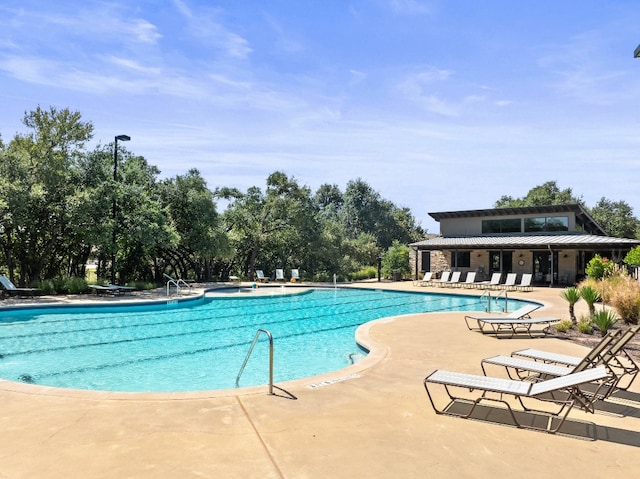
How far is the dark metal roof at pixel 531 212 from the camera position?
87.6ft

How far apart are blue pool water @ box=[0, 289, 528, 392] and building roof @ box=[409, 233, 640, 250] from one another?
28.6 feet

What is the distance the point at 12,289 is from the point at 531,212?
1057 inches

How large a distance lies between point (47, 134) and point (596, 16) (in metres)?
20.3

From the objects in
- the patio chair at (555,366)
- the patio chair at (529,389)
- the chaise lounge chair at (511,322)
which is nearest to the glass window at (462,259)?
the chaise lounge chair at (511,322)

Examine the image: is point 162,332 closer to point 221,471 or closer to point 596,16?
point 221,471

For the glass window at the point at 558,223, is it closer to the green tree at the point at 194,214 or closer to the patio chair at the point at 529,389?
the green tree at the point at 194,214

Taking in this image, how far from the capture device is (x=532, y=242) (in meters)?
25.0

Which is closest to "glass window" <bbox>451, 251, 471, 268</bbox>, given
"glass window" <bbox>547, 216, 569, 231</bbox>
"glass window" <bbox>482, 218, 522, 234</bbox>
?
"glass window" <bbox>482, 218, 522, 234</bbox>

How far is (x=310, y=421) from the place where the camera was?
4609 mm

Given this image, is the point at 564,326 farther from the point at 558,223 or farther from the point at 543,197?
the point at 543,197

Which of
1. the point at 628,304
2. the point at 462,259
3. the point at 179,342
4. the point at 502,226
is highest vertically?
the point at 502,226

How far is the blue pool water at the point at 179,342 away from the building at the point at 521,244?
9413mm

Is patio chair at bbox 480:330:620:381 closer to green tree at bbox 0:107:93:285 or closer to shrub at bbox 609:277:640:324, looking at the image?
shrub at bbox 609:277:640:324

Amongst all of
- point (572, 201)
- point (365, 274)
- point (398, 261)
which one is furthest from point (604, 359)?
point (572, 201)
